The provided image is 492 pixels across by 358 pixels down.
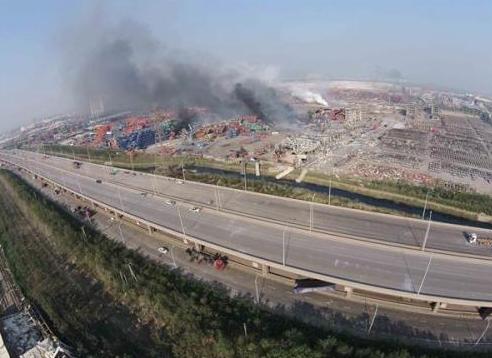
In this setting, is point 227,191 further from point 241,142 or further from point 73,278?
point 241,142

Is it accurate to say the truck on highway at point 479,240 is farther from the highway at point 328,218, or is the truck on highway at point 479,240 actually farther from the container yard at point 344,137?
the container yard at point 344,137

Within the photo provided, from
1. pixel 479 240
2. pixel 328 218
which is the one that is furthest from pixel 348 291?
pixel 479 240

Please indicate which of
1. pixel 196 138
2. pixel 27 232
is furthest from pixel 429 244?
pixel 196 138

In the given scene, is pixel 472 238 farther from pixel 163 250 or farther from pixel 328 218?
pixel 163 250

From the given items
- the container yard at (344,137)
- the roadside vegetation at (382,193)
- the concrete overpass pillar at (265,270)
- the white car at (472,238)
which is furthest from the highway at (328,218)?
Result: the container yard at (344,137)

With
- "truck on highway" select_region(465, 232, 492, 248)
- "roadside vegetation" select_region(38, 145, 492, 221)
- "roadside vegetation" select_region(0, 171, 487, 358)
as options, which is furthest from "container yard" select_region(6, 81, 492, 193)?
"roadside vegetation" select_region(0, 171, 487, 358)

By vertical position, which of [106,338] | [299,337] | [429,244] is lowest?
[106,338]
